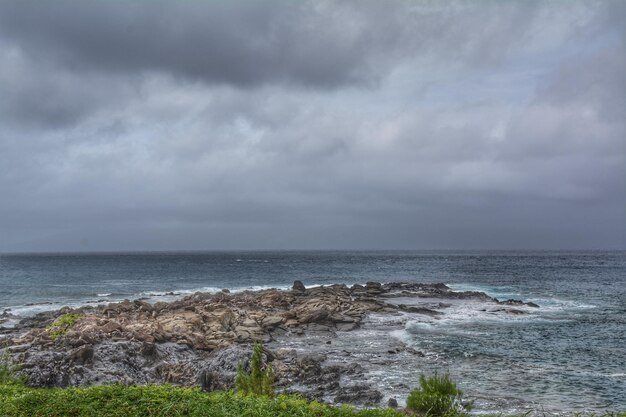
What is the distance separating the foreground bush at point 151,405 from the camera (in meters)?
9.91

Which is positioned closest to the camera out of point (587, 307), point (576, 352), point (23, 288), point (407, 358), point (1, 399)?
point (1, 399)

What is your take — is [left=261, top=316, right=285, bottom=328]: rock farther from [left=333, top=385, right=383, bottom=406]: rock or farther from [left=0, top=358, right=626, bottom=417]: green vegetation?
[left=0, top=358, right=626, bottom=417]: green vegetation

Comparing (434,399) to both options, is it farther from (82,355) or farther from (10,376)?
(82,355)

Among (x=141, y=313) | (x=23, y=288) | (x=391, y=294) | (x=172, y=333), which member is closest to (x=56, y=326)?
(x=172, y=333)

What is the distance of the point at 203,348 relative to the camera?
2811 centimetres

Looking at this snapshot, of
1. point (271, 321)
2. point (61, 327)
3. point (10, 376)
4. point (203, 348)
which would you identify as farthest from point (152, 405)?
point (271, 321)

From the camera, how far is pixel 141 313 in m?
40.5

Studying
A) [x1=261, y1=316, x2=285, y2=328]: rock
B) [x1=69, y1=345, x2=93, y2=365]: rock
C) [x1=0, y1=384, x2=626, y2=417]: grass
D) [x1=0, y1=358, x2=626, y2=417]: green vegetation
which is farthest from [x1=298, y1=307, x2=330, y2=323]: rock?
[x1=0, y1=384, x2=626, y2=417]: grass

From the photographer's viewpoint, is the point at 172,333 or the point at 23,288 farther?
the point at 23,288

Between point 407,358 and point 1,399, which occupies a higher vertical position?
point 1,399

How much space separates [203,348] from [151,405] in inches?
730

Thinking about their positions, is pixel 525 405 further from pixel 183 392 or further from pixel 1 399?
pixel 1 399

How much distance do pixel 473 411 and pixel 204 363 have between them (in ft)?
40.0

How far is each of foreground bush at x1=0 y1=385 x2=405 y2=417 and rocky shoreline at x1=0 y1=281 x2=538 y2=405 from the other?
8.90m
